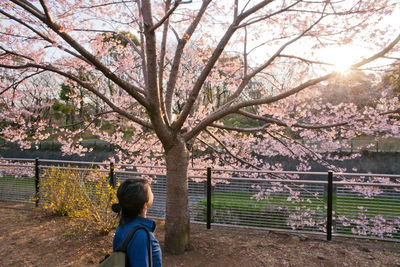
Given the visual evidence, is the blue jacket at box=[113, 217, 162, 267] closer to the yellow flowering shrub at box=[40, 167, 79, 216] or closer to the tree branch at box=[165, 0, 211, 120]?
the tree branch at box=[165, 0, 211, 120]

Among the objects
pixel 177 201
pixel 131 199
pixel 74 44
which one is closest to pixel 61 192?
pixel 177 201

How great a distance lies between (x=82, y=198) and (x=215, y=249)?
3.00 metres

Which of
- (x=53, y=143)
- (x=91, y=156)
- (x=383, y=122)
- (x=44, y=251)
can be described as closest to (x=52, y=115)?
(x=53, y=143)

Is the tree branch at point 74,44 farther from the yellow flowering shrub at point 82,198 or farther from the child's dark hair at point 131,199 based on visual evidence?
the yellow flowering shrub at point 82,198

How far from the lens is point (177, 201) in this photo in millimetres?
4285

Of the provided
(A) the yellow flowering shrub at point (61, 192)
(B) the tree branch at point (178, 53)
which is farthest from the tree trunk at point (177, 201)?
(A) the yellow flowering shrub at point (61, 192)

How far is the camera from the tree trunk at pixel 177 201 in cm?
429

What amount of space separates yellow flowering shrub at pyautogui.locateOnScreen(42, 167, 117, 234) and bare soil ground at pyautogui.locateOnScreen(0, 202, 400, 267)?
29cm

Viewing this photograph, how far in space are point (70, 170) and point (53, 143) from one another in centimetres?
1990

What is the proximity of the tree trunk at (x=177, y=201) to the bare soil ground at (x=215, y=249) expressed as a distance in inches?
8.6

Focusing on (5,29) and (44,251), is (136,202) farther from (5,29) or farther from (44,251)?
(5,29)

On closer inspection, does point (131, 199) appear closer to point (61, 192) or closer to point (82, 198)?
point (82, 198)

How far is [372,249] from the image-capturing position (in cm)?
466

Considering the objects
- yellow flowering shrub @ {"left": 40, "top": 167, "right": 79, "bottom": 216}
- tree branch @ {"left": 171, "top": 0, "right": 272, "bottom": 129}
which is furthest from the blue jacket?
yellow flowering shrub @ {"left": 40, "top": 167, "right": 79, "bottom": 216}
